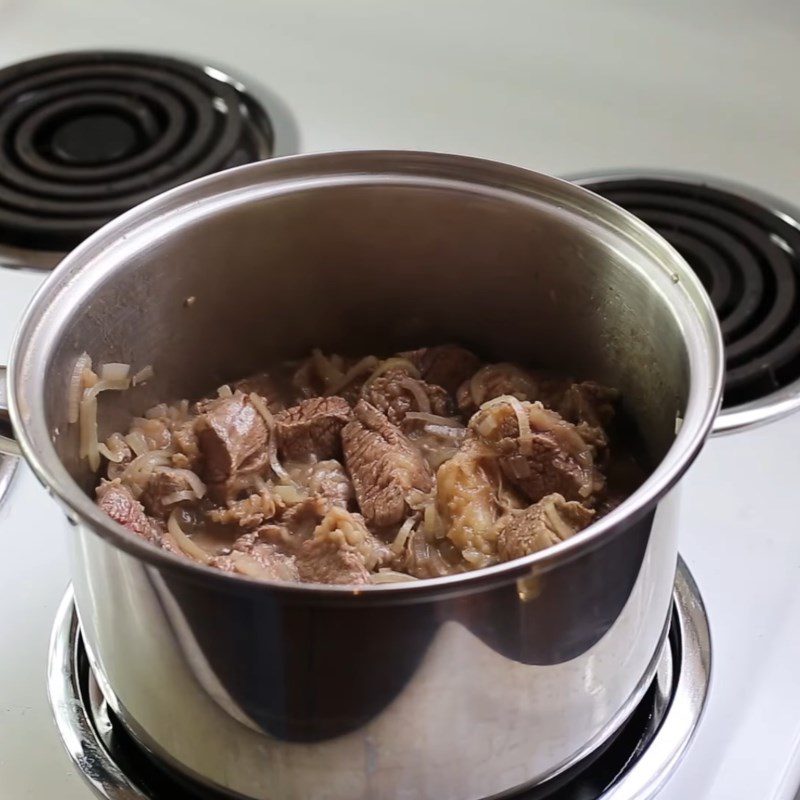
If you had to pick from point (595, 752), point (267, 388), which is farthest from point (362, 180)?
point (595, 752)

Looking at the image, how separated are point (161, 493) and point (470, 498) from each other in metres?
0.26

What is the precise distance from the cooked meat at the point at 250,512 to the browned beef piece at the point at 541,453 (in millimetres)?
188

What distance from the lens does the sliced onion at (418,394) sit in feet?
3.39

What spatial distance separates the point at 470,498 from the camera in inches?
34.9

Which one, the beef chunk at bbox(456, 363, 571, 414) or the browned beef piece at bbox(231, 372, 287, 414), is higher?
the beef chunk at bbox(456, 363, 571, 414)

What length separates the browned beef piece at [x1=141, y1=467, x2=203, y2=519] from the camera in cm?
94

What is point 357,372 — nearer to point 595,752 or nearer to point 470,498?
point 470,498

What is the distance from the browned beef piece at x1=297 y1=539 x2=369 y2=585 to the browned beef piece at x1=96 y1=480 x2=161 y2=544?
122mm

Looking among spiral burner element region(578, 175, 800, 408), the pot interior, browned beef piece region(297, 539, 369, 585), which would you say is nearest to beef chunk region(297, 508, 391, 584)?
→ browned beef piece region(297, 539, 369, 585)

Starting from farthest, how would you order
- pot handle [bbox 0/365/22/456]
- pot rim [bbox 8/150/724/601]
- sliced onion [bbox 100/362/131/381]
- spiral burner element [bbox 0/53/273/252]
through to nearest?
spiral burner element [bbox 0/53/273/252] → sliced onion [bbox 100/362/131/381] → pot handle [bbox 0/365/22/456] → pot rim [bbox 8/150/724/601]

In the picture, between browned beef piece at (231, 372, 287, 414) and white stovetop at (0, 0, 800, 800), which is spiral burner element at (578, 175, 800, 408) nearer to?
white stovetop at (0, 0, 800, 800)

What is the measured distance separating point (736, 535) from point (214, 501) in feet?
1.45

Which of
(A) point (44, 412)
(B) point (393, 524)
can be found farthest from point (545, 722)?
(A) point (44, 412)

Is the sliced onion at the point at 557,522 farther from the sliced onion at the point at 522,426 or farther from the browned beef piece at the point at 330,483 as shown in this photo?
the browned beef piece at the point at 330,483
